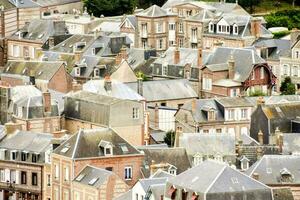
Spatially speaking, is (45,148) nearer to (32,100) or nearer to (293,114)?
(32,100)

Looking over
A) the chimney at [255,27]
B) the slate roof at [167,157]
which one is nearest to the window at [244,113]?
the slate roof at [167,157]

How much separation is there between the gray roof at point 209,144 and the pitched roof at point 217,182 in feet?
40.4

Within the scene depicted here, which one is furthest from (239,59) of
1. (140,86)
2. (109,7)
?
(109,7)

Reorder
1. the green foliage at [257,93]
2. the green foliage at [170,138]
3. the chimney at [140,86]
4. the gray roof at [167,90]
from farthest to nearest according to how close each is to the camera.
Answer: the gray roof at [167,90] → the green foliage at [257,93] → the chimney at [140,86] → the green foliage at [170,138]

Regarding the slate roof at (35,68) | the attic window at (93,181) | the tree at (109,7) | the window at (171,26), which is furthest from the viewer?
the tree at (109,7)

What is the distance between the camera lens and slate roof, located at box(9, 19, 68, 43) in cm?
14350

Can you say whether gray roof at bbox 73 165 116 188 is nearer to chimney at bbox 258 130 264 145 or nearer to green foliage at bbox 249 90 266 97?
chimney at bbox 258 130 264 145

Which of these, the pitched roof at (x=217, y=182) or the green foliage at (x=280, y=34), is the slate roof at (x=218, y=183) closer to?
the pitched roof at (x=217, y=182)

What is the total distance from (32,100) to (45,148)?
9266 mm

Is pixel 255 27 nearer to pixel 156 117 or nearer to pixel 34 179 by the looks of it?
pixel 156 117

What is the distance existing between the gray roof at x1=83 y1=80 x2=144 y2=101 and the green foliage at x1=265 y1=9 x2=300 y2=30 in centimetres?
3736

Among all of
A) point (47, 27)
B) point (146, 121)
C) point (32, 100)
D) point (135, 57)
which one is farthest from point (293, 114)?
point (47, 27)

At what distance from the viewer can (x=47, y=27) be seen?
14475 cm

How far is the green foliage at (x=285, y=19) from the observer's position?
152625 mm
